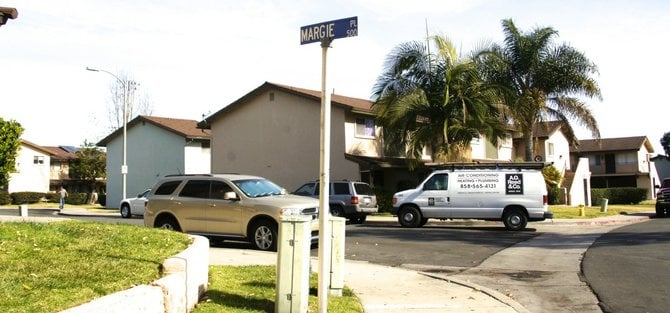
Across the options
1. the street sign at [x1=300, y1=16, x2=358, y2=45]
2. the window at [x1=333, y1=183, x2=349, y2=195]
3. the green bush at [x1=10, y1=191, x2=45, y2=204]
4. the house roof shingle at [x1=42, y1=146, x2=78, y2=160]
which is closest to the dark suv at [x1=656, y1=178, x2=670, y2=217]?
the window at [x1=333, y1=183, x2=349, y2=195]

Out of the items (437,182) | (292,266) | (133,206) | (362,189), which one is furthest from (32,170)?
(292,266)

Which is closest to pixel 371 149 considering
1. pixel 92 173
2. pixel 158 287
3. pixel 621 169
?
pixel 158 287

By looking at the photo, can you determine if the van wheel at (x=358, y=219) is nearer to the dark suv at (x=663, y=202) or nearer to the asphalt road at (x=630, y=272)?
the asphalt road at (x=630, y=272)

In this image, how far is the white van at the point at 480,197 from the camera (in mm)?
20000

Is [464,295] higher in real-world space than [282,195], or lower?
lower

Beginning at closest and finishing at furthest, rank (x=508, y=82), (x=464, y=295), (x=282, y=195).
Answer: (x=464, y=295) < (x=282, y=195) < (x=508, y=82)

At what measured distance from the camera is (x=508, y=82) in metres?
27.7

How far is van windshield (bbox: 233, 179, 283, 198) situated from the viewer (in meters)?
14.2

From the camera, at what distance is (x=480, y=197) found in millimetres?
20547

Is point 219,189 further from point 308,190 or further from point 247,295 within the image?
point 308,190

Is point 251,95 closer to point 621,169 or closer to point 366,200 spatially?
point 366,200

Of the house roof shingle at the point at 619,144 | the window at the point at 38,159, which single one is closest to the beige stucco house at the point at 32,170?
the window at the point at 38,159

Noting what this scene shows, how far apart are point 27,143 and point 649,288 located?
198 feet

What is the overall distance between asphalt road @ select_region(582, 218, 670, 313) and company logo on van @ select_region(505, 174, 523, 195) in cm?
354
